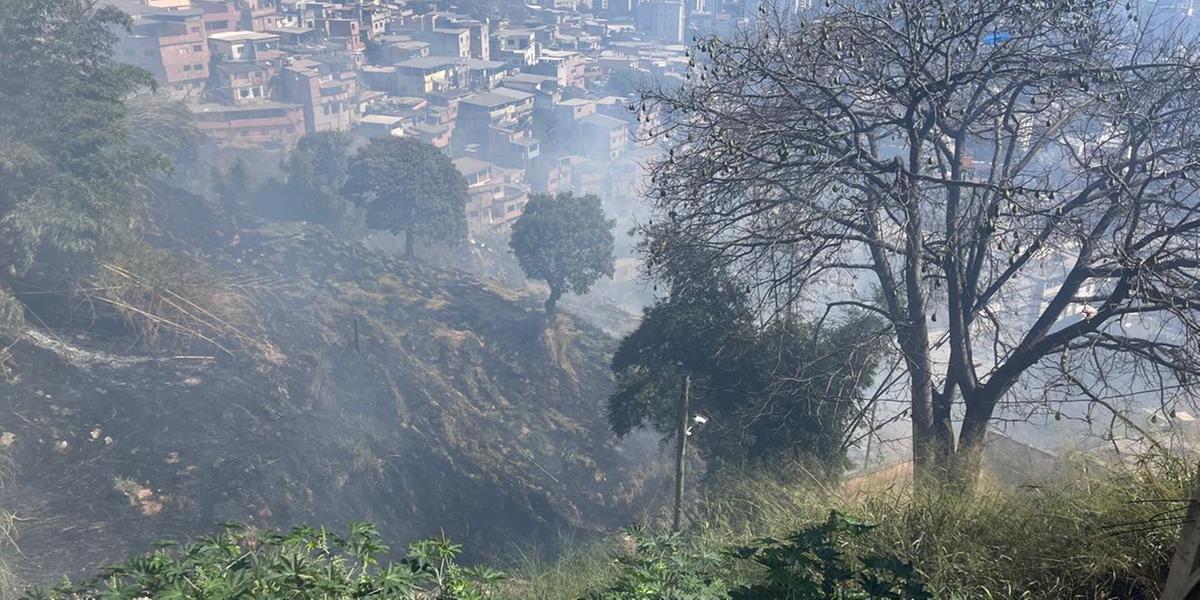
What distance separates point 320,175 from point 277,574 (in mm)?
34912

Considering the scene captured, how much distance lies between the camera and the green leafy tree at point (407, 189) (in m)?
32.4

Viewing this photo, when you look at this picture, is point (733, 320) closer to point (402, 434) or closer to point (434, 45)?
point (402, 434)

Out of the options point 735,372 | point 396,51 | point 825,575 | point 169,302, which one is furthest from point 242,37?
point 825,575

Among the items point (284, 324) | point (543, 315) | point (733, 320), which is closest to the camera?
point (733, 320)

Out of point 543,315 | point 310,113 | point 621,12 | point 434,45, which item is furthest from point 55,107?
point 621,12

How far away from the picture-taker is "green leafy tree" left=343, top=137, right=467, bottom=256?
3241 cm

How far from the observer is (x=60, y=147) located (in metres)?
19.7

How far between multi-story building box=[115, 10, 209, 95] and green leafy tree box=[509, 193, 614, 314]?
1087 inches

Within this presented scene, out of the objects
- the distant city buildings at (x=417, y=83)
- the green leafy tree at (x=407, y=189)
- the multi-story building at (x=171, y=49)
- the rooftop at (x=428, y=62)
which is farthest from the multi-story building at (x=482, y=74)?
the green leafy tree at (x=407, y=189)

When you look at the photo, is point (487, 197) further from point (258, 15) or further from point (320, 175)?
point (258, 15)

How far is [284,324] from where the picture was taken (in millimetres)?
23062

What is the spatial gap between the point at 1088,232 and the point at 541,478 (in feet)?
42.8

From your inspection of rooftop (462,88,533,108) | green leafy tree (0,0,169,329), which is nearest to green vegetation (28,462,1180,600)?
green leafy tree (0,0,169,329)

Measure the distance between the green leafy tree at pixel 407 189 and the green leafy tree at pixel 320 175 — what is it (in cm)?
138
